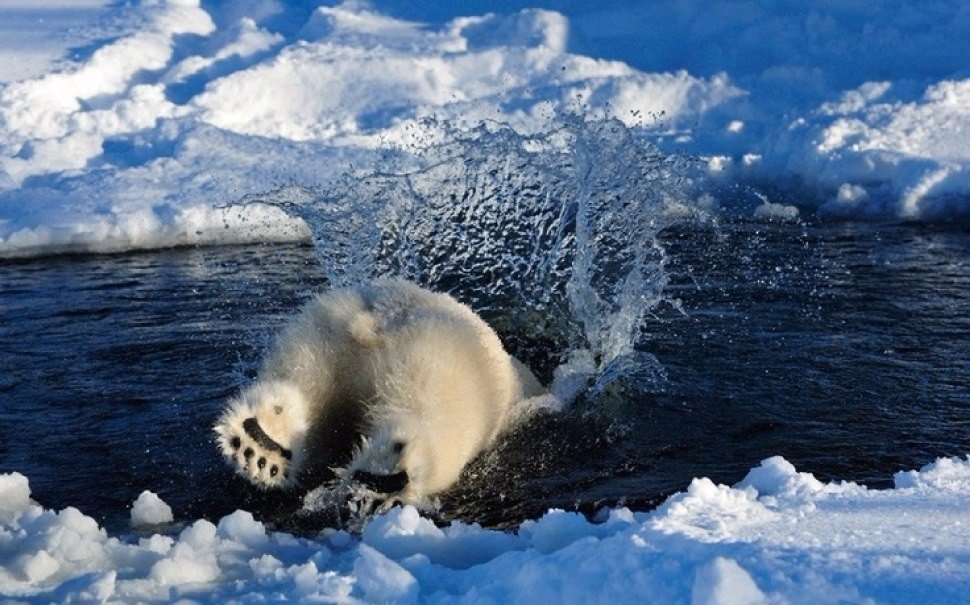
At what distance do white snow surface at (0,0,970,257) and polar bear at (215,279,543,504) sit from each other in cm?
532

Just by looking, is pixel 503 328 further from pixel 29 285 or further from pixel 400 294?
pixel 29 285

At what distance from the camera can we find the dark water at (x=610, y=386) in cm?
365

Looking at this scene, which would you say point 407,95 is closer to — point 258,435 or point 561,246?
point 561,246

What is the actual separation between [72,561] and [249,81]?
1086 cm

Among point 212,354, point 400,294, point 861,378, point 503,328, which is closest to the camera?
point 400,294

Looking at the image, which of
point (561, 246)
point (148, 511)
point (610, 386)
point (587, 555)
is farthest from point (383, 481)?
point (561, 246)

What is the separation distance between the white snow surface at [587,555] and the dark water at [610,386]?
0.62 meters

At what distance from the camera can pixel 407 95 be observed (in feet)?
41.9

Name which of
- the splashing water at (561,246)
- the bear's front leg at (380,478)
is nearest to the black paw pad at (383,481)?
the bear's front leg at (380,478)

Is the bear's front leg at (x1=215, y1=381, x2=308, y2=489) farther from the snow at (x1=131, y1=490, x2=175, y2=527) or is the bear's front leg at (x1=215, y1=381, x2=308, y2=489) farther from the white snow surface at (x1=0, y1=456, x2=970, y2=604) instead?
the white snow surface at (x1=0, y1=456, x2=970, y2=604)

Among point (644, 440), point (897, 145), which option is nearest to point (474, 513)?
point (644, 440)

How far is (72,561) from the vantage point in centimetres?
253

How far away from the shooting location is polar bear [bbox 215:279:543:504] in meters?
3.22

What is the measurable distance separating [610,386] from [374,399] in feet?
5.14
